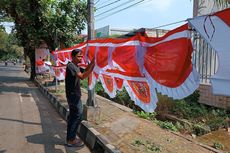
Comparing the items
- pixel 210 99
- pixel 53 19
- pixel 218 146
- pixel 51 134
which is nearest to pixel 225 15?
pixel 218 146

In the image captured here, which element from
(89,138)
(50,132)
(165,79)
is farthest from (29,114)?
(165,79)

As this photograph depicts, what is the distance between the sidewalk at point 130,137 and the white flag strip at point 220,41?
8.53ft

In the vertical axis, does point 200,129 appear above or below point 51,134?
above

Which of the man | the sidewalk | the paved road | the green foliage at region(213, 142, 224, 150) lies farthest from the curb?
the green foliage at region(213, 142, 224, 150)

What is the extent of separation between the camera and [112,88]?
5961 mm

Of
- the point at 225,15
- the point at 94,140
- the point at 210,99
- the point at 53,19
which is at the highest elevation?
the point at 53,19

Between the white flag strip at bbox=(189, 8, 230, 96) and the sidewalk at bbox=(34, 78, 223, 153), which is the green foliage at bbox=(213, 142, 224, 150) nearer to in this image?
the sidewalk at bbox=(34, 78, 223, 153)

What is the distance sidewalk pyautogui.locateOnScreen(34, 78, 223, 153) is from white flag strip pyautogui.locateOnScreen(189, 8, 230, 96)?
2.60 m

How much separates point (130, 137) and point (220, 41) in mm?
3652

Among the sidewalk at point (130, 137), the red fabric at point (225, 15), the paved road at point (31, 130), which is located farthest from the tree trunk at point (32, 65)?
the red fabric at point (225, 15)

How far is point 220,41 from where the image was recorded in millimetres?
3016

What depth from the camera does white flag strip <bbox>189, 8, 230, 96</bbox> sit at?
2961mm

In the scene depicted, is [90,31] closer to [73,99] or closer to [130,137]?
[73,99]

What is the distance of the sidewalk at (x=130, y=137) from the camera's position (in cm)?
545
